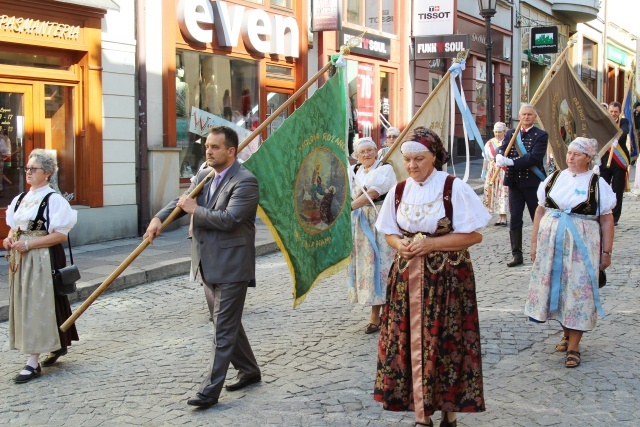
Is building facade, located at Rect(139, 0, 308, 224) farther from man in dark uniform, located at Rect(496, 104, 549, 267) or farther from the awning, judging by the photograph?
man in dark uniform, located at Rect(496, 104, 549, 267)

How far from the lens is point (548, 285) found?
19.9 ft

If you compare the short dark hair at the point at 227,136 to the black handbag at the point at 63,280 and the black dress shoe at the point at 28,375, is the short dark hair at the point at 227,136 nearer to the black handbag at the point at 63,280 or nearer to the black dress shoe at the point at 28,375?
the black handbag at the point at 63,280

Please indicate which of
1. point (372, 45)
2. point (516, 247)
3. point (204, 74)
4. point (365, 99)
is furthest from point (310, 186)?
point (372, 45)

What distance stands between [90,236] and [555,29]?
20071 mm

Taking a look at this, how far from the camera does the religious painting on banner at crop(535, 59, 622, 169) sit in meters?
8.91

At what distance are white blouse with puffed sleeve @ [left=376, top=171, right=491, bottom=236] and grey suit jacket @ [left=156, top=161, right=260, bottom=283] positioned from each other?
3.42 feet

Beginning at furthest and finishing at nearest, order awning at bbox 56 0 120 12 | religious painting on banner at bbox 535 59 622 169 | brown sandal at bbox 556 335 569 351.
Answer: awning at bbox 56 0 120 12
religious painting on banner at bbox 535 59 622 169
brown sandal at bbox 556 335 569 351

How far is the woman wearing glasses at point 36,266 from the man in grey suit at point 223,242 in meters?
1.15

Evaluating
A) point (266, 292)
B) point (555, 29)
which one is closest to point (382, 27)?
point (555, 29)

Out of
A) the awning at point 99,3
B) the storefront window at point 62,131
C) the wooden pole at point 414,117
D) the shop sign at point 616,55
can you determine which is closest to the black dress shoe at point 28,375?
the wooden pole at point 414,117

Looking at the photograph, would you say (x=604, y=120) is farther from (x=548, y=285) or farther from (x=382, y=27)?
(x=382, y=27)

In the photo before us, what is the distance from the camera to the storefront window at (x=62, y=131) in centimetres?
1186

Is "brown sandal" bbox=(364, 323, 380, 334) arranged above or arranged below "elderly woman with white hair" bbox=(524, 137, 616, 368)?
below

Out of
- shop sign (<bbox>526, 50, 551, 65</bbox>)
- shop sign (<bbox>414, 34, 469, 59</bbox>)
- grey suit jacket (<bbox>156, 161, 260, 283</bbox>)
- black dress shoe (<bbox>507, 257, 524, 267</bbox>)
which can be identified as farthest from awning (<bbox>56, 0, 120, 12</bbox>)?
shop sign (<bbox>526, 50, 551, 65</bbox>)
